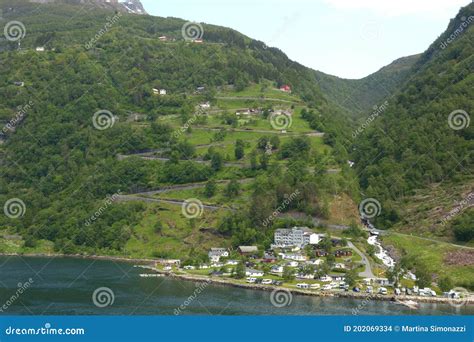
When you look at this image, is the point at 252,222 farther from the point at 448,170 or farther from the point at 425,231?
the point at 448,170

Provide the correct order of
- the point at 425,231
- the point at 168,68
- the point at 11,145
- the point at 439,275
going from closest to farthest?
1. the point at 439,275
2. the point at 425,231
3. the point at 11,145
4. the point at 168,68

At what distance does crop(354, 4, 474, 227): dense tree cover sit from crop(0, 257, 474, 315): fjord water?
33.9m

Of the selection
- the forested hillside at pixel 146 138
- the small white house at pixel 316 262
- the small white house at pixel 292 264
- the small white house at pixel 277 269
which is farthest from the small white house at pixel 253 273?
the forested hillside at pixel 146 138

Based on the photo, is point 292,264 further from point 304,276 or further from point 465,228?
point 465,228

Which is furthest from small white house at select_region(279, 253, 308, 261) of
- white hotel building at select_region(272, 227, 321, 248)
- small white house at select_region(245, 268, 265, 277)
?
small white house at select_region(245, 268, 265, 277)

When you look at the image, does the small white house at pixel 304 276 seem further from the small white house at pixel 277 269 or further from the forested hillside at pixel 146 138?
the forested hillside at pixel 146 138

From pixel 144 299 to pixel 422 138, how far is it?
59.6 m

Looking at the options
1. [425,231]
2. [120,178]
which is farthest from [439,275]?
[120,178]

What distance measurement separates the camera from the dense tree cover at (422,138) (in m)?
86.8

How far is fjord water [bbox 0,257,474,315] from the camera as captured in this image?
43.9 metres

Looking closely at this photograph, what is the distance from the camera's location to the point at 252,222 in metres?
74.6

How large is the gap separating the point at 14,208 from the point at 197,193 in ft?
95.8

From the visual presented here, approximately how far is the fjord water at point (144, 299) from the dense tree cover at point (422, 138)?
33.9m

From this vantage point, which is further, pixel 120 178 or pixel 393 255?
pixel 120 178
